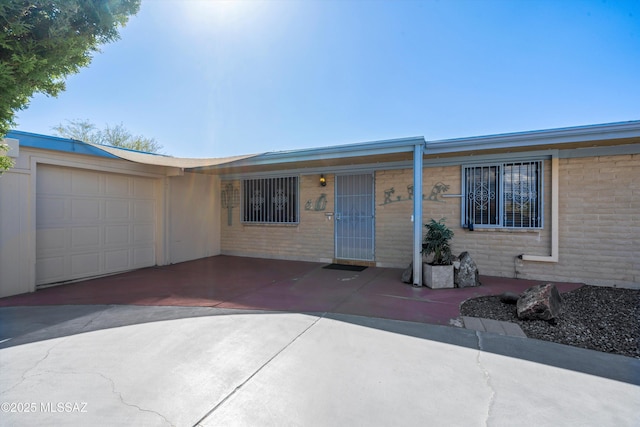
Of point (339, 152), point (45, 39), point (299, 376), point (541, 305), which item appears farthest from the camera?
point (339, 152)

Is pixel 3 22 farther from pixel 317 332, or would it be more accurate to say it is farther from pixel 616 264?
pixel 616 264

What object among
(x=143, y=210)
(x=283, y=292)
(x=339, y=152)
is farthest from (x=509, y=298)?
(x=143, y=210)

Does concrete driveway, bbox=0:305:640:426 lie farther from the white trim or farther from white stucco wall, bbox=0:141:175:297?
the white trim

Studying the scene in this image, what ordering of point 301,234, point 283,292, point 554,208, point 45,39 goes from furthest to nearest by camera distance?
point 301,234
point 554,208
point 283,292
point 45,39

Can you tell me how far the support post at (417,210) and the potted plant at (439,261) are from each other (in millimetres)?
147

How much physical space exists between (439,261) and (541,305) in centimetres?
205

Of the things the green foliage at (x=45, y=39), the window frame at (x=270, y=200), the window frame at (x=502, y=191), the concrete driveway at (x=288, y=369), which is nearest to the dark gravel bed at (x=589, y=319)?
the concrete driveway at (x=288, y=369)

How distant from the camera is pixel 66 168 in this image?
5875 millimetres

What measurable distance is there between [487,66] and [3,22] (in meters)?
7.61

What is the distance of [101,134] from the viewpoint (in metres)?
18.5

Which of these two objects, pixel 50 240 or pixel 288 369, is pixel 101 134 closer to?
pixel 50 240

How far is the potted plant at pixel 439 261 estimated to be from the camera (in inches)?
215

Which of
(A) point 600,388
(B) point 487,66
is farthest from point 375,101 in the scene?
(A) point 600,388

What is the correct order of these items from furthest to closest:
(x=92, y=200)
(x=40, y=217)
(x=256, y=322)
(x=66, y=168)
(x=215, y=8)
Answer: (x=92, y=200)
(x=66, y=168)
(x=40, y=217)
(x=215, y=8)
(x=256, y=322)
